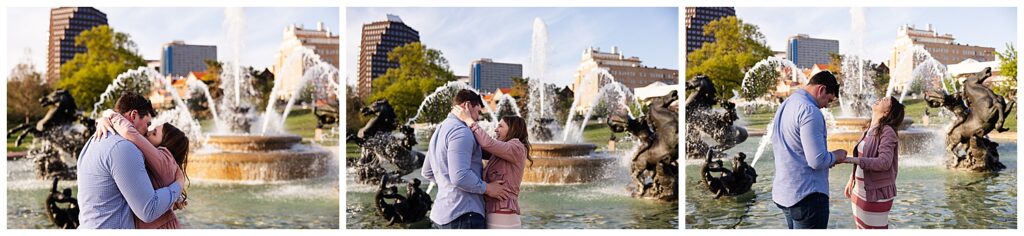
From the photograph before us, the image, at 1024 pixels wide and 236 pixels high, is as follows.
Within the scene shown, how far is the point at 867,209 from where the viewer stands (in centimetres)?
500

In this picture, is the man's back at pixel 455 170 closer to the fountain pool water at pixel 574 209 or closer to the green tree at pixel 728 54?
the fountain pool water at pixel 574 209

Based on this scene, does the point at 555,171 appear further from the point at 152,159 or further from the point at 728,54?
the point at 152,159

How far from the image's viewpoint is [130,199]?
340 cm

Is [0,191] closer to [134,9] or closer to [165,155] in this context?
[134,9]

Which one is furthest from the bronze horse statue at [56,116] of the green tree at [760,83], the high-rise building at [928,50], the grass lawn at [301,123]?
the high-rise building at [928,50]

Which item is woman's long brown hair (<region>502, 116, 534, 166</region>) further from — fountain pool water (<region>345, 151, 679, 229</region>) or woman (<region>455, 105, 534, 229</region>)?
A: fountain pool water (<region>345, 151, 679, 229</region>)

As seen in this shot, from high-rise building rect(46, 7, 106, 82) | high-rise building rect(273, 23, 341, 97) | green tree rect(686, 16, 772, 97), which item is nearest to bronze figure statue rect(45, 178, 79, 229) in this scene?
high-rise building rect(46, 7, 106, 82)

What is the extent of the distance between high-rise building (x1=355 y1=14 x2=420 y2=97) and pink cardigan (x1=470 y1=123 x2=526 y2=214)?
1866mm

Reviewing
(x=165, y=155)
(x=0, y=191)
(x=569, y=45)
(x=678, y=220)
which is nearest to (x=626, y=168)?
(x=678, y=220)

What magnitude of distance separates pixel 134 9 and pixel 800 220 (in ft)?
14.8

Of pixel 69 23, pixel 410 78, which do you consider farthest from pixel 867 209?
pixel 69 23

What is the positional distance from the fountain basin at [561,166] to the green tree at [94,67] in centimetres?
280

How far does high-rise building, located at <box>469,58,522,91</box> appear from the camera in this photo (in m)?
6.00

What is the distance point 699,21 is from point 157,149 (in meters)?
3.68
